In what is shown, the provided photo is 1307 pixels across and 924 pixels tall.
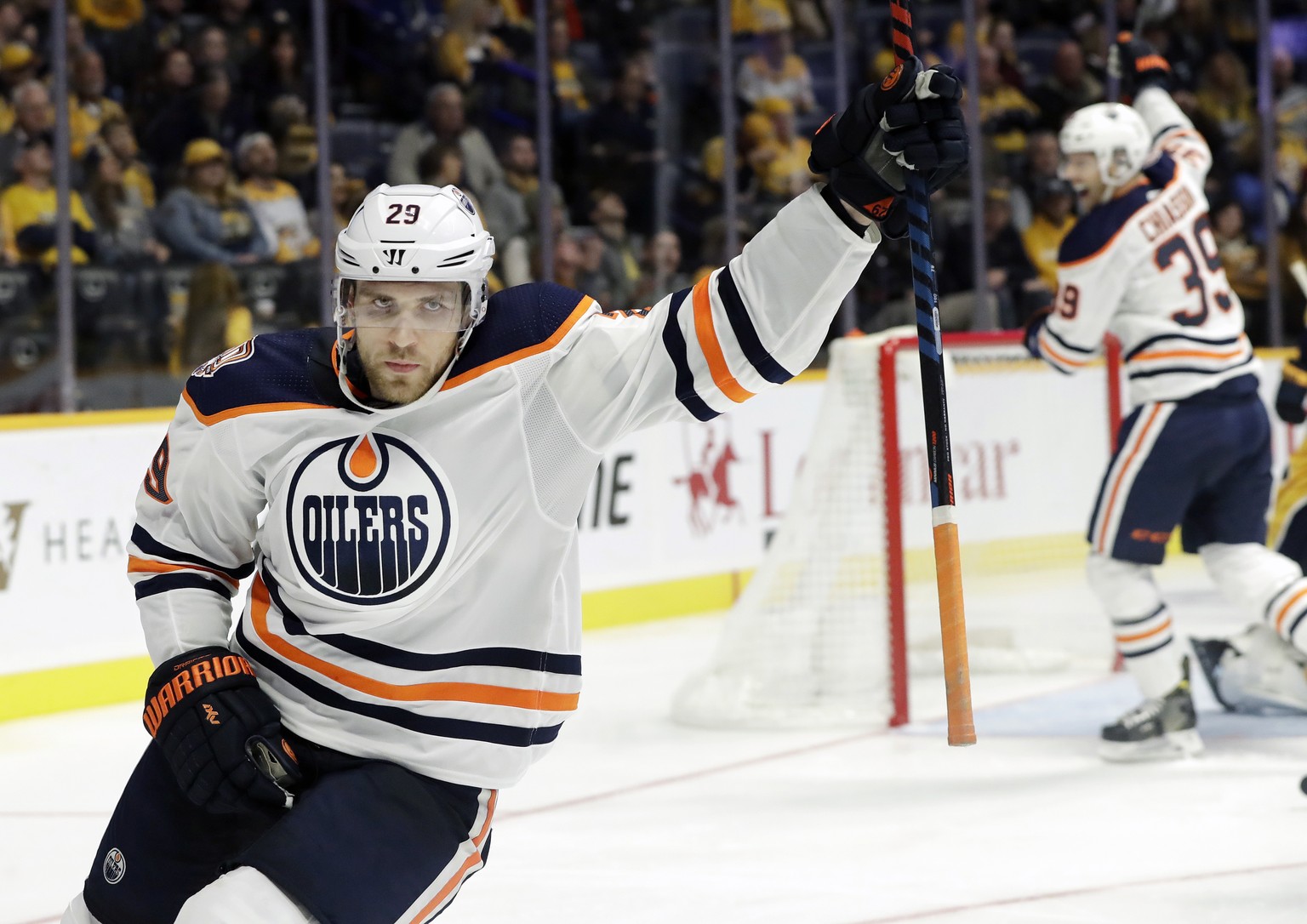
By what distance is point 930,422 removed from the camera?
2.04 m

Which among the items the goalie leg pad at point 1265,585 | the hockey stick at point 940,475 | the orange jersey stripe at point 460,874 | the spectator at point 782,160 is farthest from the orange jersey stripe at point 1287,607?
the spectator at point 782,160

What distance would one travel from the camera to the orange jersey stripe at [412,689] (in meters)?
1.99

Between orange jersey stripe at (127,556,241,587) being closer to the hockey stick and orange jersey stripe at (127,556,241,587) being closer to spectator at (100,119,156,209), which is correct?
the hockey stick

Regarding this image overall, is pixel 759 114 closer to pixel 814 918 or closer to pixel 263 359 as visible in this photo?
pixel 814 918

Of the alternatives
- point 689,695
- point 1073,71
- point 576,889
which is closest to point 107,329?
point 689,695

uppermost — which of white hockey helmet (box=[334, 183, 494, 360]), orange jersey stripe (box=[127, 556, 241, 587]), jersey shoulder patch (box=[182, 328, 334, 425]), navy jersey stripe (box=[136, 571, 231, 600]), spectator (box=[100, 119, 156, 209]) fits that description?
spectator (box=[100, 119, 156, 209])

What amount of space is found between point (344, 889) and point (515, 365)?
0.60m

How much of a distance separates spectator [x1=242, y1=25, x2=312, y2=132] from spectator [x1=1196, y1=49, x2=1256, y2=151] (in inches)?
199

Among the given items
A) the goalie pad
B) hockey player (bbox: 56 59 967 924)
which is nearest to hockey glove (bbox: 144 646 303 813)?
hockey player (bbox: 56 59 967 924)

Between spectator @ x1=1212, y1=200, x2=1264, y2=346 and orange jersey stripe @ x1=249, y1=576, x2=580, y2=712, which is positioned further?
spectator @ x1=1212, y1=200, x2=1264, y2=346

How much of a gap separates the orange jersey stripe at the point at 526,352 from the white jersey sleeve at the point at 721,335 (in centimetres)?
2

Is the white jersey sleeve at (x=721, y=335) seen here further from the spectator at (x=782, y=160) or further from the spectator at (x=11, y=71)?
the spectator at (x=782, y=160)

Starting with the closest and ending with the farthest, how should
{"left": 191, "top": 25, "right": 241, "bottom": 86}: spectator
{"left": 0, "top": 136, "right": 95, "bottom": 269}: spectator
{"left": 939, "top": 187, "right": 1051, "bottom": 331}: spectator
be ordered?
{"left": 0, "top": 136, "right": 95, "bottom": 269}: spectator, {"left": 191, "top": 25, "right": 241, "bottom": 86}: spectator, {"left": 939, "top": 187, "right": 1051, "bottom": 331}: spectator

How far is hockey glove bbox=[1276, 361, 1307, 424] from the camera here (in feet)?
15.1
